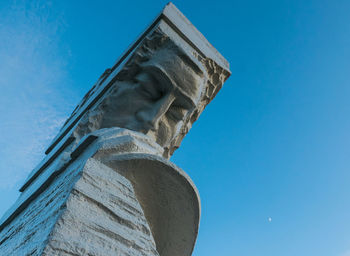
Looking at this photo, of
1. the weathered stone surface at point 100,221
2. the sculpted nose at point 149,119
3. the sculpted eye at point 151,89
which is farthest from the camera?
the sculpted eye at point 151,89

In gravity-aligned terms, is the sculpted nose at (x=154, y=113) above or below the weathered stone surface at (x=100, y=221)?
above

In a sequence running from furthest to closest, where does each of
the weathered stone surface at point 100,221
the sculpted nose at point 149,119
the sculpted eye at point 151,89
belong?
the sculpted eye at point 151,89, the sculpted nose at point 149,119, the weathered stone surface at point 100,221

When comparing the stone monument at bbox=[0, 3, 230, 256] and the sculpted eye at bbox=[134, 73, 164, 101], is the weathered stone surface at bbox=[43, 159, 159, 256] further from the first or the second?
the sculpted eye at bbox=[134, 73, 164, 101]

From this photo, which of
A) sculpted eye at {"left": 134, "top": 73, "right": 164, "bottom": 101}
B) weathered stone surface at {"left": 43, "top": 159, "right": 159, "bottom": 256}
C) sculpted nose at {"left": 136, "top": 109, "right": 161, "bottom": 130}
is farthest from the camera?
sculpted eye at {"left": 134, "top": 73, "right": 164, "bottom": 101}

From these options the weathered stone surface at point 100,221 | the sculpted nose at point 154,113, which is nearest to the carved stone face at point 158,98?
the sculpted nose at point 154,113

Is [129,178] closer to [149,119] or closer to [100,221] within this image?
[100,221]

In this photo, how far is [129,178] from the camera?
125 centimetres

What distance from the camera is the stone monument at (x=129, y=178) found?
0.84m

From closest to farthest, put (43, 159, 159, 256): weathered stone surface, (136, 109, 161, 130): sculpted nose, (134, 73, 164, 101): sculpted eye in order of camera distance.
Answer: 1. (43, 159, 159, 256): weathered stone surface
2. (136, 109, 161, 130): sculpted nose
3. (134, 73, 164, 101): sculpted eye

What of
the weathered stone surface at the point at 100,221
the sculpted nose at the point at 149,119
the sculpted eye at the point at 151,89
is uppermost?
the sculpted eye at the point at 151,89

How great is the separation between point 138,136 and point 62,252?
2.94ft

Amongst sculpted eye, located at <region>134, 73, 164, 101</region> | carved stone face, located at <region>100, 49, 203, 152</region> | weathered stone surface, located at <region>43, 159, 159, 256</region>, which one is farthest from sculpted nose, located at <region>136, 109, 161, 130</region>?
weathered stone surface, located at <region>43, 159, 159, 256</region>

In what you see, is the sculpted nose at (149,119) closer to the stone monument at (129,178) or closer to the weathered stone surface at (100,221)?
the stone monument at (129,178)

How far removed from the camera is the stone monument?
0.84m
